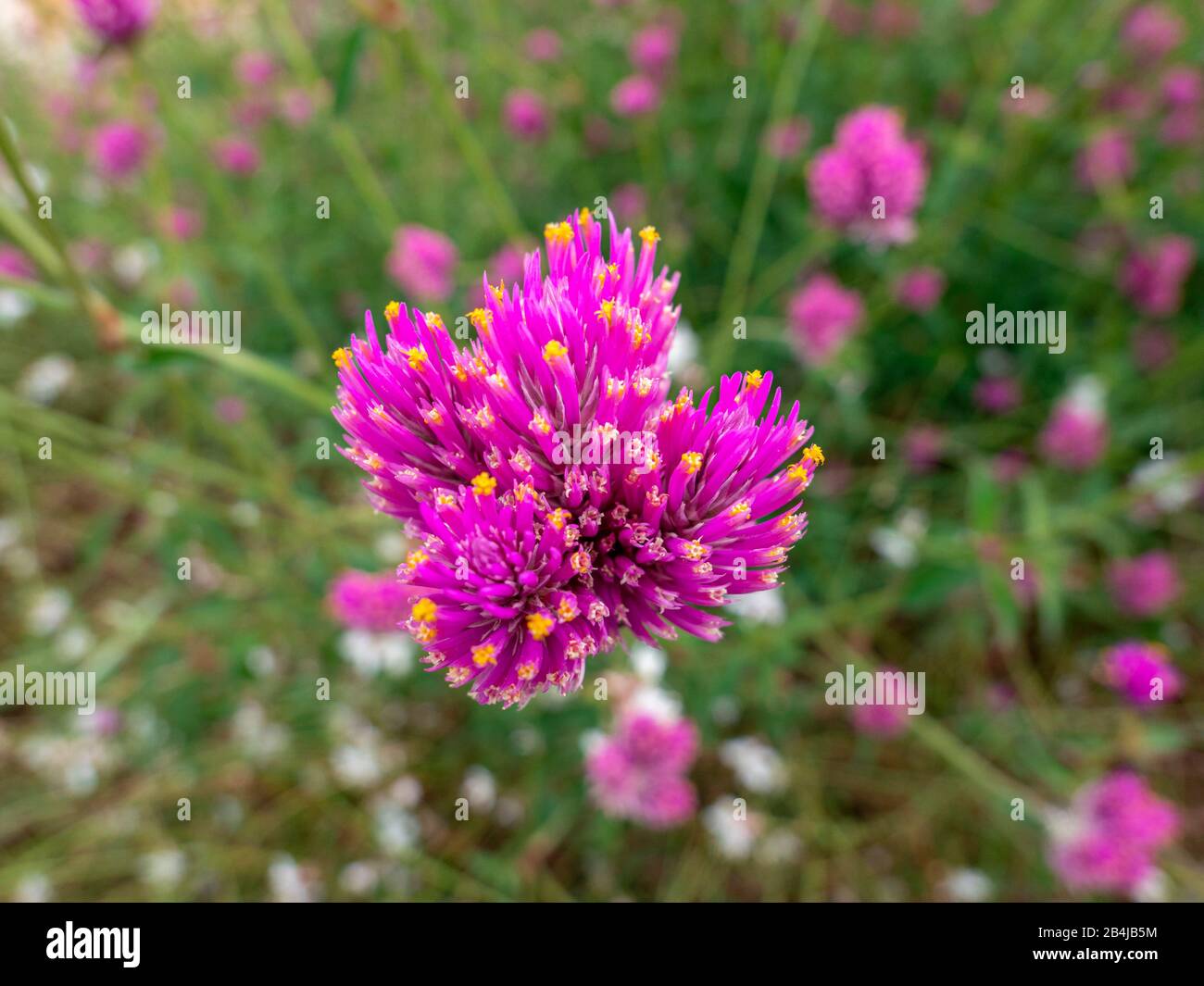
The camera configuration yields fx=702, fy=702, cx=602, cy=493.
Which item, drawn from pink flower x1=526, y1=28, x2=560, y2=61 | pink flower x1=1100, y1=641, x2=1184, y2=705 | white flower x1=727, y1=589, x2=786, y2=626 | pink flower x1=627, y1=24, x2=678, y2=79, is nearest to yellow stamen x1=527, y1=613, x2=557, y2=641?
white flower x1=727, y1=589, x2=786, y2=626

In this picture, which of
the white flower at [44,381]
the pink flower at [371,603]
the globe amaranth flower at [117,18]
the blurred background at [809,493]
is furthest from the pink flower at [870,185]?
the white flower at [44,381]

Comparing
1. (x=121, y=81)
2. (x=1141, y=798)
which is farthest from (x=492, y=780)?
(x=121, y=81)

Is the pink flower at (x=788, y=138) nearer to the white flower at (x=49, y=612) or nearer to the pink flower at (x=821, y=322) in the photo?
the pink flower at (x=821, y=322)

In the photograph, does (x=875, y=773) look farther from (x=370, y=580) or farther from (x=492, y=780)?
(x=370, y=580)

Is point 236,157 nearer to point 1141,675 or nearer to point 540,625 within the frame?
point 540,625

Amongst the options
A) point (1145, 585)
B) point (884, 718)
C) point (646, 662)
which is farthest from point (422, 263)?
point (1145, 585)
